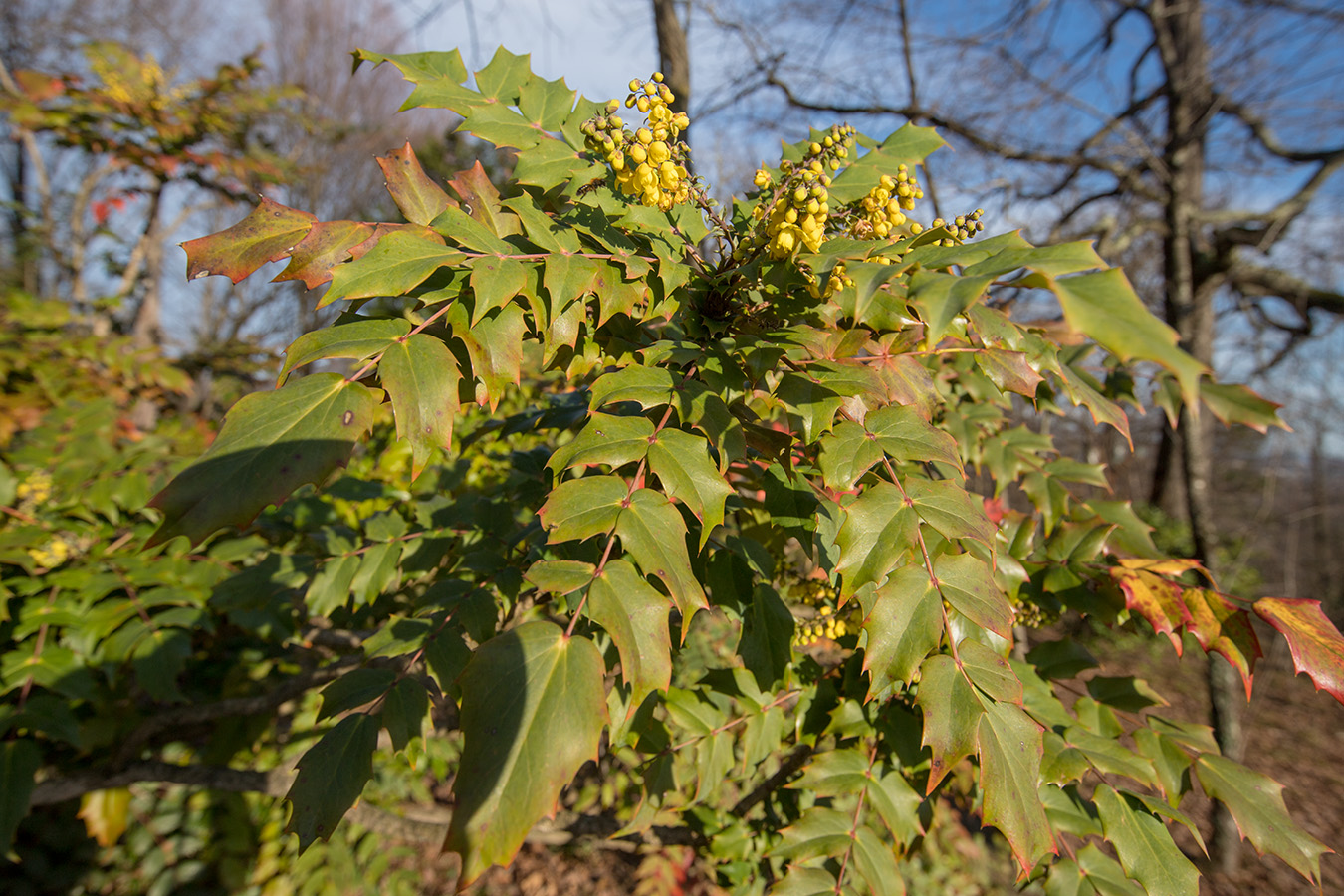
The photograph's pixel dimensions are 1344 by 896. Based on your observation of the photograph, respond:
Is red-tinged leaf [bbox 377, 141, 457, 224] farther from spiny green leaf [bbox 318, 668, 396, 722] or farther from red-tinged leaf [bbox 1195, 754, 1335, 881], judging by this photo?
red-tinged leaf [bbox 1195, 754, 1335, 881]

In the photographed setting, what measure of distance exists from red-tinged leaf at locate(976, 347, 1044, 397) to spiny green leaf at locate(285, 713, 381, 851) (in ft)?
3.43

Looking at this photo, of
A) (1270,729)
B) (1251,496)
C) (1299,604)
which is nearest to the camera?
(1299,604)

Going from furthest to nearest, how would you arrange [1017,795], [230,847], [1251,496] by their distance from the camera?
[1251,496] < [230,847] < [1017,795]

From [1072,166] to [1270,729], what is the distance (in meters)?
5.37

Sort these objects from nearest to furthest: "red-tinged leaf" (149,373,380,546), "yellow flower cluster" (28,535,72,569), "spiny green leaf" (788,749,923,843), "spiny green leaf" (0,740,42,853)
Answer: "red-tinged leaf" (149,373,380,546)
"spiny green leaf" (788,749,923,843)
"spiny green leaf" (0,740,42,853)
"yellow flower cluster" (28,535,72,569)

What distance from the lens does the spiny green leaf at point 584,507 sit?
696 millimetres

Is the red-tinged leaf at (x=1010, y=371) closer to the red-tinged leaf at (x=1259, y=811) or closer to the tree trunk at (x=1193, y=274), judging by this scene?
the red-tinged leaf at (x=1259, y=811)

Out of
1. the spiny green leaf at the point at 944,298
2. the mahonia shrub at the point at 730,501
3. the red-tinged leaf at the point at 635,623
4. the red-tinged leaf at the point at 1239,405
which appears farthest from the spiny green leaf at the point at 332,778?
the red-tinged leaf at the point at 1239,405

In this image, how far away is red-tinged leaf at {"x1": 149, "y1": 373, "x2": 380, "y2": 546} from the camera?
63cm

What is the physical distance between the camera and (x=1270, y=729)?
17.5 ft

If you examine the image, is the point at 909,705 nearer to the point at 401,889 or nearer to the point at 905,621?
the point at 905,621

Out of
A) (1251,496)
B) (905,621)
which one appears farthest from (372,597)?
(1251,496)

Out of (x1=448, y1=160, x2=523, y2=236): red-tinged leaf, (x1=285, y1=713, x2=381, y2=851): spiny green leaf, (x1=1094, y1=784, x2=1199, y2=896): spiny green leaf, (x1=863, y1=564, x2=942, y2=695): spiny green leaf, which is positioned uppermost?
(x1=448, y1=160, x2=523, y2=236): red-tinged leaf

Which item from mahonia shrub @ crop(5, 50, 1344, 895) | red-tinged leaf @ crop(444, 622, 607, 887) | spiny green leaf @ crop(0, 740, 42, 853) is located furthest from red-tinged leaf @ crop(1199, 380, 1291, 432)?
spiny green leaf @ crop(0, 740, 42, 853)
